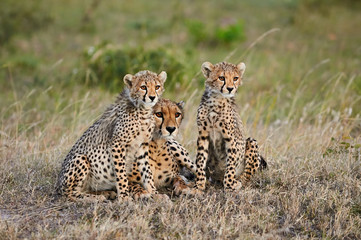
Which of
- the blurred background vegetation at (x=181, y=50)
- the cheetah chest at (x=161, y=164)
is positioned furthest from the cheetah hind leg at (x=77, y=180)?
the blurred background vegetation at (x=181, y=50)

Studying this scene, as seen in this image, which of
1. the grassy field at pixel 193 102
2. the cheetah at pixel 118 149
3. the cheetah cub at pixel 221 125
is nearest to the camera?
the grassy field at pixel 193 102

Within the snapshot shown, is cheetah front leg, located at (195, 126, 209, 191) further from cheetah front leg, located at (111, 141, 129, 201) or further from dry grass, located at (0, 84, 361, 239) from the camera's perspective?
cheetah front leg, located at (111, 141, 129, 201)

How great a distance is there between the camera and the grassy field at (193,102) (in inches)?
151

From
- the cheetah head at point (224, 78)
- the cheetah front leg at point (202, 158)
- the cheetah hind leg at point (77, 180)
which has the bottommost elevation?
the cheetah hind leg at point (77, 180)

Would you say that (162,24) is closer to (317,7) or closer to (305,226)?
(317,7)

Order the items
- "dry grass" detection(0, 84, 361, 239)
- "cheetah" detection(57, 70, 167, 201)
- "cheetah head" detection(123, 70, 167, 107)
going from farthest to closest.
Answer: "cheetah" detection(57, 70, 167, 201) → "cheetah head" detection(123, 70, 167, 107) → "dry grass" detection(0, 84, 361, 239)

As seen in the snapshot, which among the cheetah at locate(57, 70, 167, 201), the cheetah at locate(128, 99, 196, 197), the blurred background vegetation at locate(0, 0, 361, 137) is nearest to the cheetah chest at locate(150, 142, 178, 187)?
the cheetah at locate(128, 99, 196, 197)

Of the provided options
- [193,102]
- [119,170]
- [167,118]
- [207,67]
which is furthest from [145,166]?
[193,102]

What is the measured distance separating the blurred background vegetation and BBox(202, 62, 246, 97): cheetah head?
96.0 inches

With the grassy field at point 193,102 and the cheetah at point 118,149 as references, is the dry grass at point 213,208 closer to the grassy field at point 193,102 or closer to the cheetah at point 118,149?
the grassy field at point 193,102

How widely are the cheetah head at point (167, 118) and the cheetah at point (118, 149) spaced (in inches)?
2.4

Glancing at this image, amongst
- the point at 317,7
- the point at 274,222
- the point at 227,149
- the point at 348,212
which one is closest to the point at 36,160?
the point at 227,149

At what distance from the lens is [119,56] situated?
28.5ft

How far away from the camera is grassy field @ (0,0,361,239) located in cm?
A: 384
